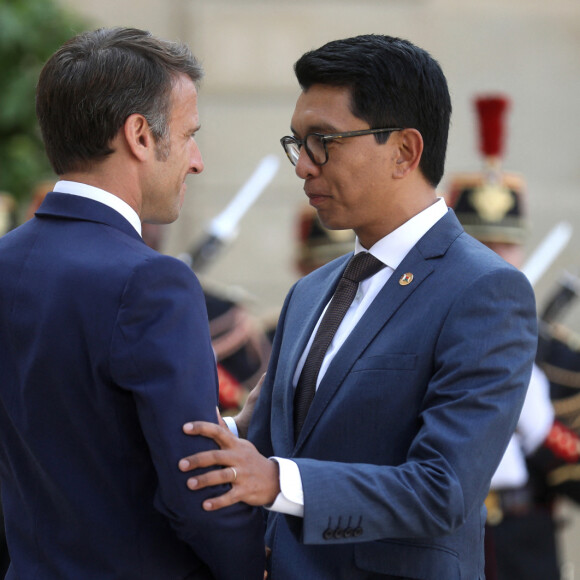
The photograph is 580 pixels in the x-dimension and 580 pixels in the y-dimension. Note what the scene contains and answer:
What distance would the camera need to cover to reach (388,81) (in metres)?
2.35

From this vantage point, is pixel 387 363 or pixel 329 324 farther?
pixel 329 324

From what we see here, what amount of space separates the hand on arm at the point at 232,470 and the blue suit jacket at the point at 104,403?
2 cm

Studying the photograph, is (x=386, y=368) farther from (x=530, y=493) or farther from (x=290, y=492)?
(x=530, y=493)

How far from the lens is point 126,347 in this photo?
1942 millimetres

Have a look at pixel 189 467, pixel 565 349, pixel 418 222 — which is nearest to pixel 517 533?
pixel 565 349

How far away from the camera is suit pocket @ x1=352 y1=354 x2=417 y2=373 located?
218 cm

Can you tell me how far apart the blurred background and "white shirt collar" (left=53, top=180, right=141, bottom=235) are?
447cm

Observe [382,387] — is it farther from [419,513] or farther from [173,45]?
[173,45]

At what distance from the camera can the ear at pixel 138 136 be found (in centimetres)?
209

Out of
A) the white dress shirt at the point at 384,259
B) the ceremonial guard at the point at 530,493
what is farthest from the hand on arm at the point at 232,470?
the ceremonial guard at the point at 530,493

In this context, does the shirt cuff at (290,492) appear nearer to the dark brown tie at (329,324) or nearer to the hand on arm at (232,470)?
the hand on arm at (232,470)

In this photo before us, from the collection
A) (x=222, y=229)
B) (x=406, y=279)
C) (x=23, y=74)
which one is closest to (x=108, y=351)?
(x=406, y=279)

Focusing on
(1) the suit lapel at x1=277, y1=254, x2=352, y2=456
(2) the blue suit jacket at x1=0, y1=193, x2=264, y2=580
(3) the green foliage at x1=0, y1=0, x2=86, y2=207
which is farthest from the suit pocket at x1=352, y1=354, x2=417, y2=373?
(3) the green foliage at x1=0, y1=0, x2=86, y2=207

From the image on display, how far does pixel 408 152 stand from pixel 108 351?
32.1 inches
